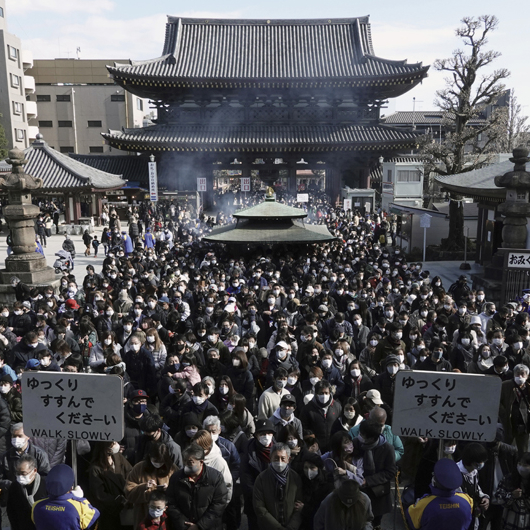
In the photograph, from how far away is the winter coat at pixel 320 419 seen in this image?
6.18 metres

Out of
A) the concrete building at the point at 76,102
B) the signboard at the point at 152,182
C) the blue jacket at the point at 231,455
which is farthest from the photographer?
the concrete building at the point at 76,102

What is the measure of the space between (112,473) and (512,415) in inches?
186

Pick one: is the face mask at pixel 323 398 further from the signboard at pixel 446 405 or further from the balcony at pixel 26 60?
the balcony at pixel 26 60

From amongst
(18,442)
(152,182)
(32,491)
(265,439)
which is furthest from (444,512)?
(152,182)

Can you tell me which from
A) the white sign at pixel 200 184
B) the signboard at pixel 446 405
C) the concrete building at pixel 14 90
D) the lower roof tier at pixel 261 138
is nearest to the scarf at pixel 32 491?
the signboard at pixel 446 405

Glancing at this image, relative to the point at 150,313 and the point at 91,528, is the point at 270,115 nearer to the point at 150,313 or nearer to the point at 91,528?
the point at 150,313

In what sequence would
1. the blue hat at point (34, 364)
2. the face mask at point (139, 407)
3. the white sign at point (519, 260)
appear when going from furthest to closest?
the white sign at point (519, 260) < the blue hat at point (34, 364) < the face mask at point (139, 407)

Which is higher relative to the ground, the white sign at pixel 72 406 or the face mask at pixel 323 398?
the white sign at pixel 72 406

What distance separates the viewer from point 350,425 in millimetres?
6059

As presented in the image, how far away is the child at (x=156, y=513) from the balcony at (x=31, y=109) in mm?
55087

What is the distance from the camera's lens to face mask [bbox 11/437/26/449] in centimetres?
520

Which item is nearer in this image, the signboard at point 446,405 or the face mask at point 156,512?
the face mask at point 156,512

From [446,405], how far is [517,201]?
35.4ft

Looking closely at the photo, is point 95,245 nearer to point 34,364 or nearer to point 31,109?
point 34,364
